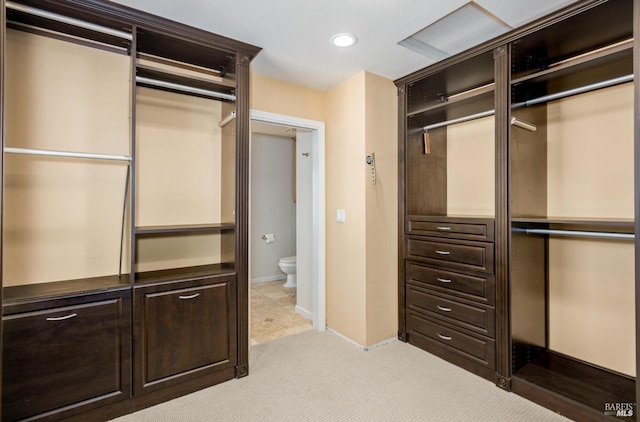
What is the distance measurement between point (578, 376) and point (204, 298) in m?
2.58

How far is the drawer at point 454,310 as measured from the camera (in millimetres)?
2342

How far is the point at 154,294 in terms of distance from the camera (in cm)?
206

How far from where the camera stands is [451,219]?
256 cm

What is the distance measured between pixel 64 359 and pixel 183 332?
2.06 ft

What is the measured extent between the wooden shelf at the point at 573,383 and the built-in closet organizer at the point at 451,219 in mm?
248

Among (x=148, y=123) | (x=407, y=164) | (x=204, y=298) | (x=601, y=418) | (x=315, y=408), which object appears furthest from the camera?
(x=407, y=164)

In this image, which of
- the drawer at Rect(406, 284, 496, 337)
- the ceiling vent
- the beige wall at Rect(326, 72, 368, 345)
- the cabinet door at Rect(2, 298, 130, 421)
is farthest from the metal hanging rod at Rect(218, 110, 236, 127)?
the drawer at Rect(406, 284, 496, 337)

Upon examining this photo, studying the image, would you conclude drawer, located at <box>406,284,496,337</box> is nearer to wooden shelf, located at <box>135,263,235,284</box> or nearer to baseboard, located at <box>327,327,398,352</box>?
baseboard, located at <box>327,327,398,352</box>

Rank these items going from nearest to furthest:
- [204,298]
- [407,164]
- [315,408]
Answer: [315,408] < [204,298] < [407,164]

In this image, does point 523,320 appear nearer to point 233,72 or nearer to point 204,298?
point 204,298

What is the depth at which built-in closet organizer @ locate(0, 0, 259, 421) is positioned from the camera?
179cm

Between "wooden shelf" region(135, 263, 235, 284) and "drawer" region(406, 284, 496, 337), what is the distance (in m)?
1.64

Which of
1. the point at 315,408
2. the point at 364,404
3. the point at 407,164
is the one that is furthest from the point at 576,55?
the point at 315,408

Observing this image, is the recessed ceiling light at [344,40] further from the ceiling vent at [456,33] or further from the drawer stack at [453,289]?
the drawer stack at [453,289]
